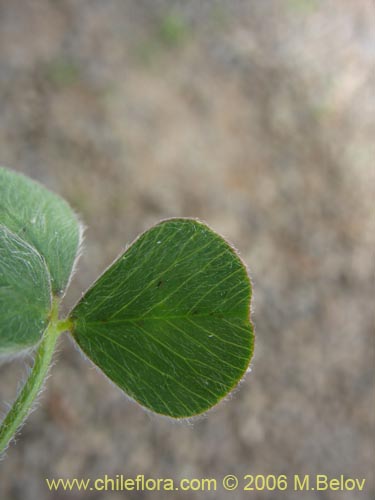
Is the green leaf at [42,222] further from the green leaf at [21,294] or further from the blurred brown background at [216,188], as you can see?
the blurred brown background at [216,188]

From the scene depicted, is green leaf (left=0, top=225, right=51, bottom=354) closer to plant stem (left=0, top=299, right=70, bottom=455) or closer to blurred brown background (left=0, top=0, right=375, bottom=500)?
plant stem (left=0, top=299, right=70, bottom=455)

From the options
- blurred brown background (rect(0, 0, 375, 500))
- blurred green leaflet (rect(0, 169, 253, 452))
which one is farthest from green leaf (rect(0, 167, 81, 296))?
blurred brown background (rect(0, 0, 375, 500))

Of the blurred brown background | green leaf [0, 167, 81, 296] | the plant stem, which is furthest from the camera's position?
the blurred brown background

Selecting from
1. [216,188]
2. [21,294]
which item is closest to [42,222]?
[21,294]

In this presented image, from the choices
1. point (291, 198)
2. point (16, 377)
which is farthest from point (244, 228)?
point (16, 377)

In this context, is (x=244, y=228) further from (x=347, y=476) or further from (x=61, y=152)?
(x=347, y=476)

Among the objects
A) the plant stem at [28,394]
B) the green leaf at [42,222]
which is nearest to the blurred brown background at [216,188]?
the green leaf at [42,222]

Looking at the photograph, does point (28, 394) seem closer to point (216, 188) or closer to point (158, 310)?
point (158, 310)
